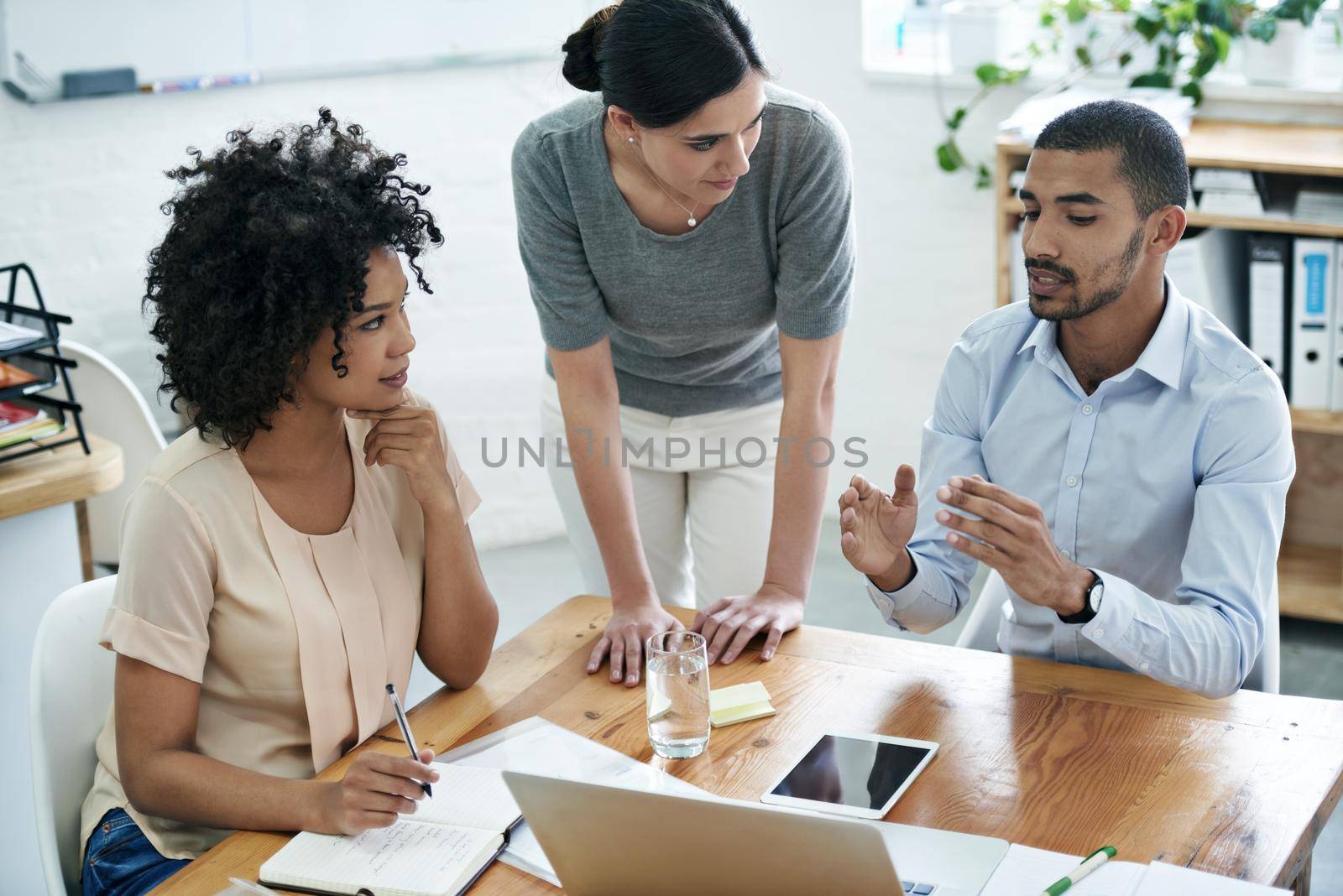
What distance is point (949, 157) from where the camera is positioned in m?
3.54

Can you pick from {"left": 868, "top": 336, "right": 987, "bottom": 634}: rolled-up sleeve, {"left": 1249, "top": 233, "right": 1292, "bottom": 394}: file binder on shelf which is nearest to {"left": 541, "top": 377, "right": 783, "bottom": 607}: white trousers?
{"left": 868, "top": 336, "right": 987, "bottom": 634}: rolled-up sleeve

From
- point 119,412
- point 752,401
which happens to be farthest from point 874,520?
point 119,412

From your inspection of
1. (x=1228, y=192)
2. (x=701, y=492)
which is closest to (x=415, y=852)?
(x=701, y=492)

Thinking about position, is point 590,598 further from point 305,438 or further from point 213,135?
point 213,135

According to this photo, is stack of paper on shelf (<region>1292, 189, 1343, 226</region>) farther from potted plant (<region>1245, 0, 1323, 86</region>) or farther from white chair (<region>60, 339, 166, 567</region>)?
white chair (<region>60, 339, 166, 567</region>)

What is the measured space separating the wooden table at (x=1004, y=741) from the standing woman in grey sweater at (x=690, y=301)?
10cm

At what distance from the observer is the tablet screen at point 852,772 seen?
1355 mm

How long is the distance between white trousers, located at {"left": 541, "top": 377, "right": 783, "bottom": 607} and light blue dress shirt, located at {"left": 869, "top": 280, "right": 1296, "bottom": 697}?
0.38 m

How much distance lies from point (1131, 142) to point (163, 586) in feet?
4.08

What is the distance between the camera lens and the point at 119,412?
2637mm

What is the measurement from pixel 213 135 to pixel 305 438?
2165 millimetres

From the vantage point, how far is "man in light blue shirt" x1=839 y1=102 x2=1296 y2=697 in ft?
5.01

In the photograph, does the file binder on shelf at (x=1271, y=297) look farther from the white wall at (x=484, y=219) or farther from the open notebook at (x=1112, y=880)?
the open notebook at (x=1112, y=880)

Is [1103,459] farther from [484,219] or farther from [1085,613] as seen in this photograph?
[484,219]
